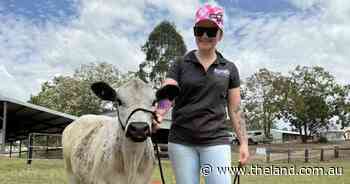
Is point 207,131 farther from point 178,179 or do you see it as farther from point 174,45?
point 174,45

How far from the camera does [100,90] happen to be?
164 inches

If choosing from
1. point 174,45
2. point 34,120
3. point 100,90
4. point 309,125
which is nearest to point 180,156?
point 100,90

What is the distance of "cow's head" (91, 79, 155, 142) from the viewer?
11.8ft

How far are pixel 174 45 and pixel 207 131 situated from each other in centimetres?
4976

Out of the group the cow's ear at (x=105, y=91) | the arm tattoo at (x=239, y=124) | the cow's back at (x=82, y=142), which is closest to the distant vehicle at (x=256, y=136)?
the cow's back at (x=82, y=142)

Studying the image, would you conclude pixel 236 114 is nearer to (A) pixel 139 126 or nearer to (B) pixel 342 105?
(A) pixel 139 126

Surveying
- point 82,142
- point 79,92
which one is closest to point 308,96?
point 79,92

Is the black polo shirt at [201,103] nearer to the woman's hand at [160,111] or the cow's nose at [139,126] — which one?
the woman's hand at [160,111]

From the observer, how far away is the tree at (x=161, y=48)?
5125 cm

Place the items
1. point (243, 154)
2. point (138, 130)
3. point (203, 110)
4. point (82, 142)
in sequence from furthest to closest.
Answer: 1. point (82, 142)
2. point (243, 154)
3. point (203, 110)
4. point (138, 130)

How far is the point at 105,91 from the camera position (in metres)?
4.16

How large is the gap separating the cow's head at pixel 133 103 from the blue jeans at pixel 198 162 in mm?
366

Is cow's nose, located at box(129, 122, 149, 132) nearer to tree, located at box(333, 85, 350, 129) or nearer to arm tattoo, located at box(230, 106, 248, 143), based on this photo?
arm tattoo, located at box(230, 106, 248, 143)

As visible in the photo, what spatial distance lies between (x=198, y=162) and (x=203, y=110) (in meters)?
0.46
